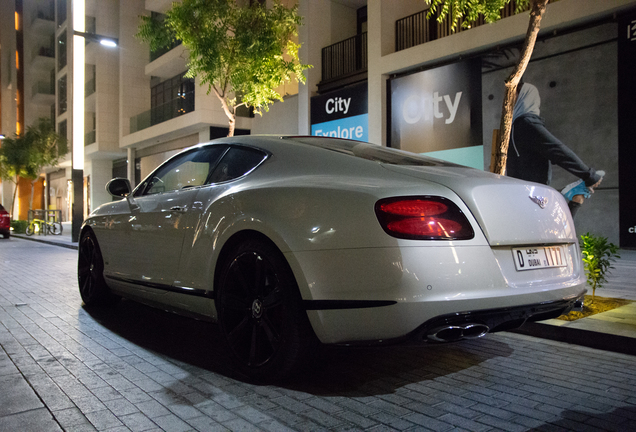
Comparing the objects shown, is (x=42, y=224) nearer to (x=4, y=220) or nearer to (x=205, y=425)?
(x=4, y=220)

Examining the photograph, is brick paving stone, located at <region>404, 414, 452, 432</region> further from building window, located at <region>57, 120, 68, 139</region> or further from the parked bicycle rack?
building window, located at <region>57, 120, 68, 139</region>

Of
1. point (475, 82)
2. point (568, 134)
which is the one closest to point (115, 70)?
point (475, 82)

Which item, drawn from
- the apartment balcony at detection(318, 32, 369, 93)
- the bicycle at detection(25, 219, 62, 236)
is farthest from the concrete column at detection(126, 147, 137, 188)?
the apartment balcony at detection(318, 32, 369, 93)

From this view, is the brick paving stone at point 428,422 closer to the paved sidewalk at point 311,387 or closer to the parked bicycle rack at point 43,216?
the paved sidewalk at point 311,387

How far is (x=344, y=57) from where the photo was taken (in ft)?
56.8

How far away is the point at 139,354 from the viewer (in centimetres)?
370

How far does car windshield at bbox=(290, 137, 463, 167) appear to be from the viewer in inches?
129

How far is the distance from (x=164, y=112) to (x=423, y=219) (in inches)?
939

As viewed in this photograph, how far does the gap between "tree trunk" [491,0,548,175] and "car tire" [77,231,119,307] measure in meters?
4.24

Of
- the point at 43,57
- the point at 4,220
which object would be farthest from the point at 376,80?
the point at 43,57

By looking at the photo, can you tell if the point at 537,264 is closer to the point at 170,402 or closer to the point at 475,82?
the point at 170,402

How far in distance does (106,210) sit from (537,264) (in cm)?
391

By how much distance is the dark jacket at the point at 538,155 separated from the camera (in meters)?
11.3

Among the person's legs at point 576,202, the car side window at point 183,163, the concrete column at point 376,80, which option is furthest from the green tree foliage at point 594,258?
the concrete column at point 376,80
